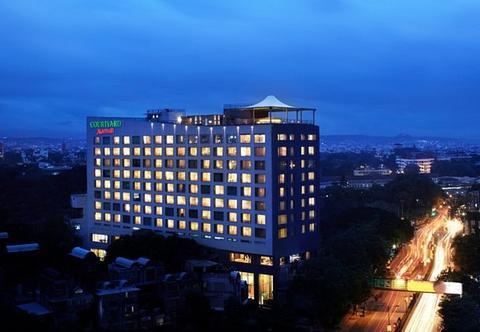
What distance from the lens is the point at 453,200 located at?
305ft

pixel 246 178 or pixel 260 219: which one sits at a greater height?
pixel 246 178

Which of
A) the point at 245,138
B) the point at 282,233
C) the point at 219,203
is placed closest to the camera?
the point at 282,233

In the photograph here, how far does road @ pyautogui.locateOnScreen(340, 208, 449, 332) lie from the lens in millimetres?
38125

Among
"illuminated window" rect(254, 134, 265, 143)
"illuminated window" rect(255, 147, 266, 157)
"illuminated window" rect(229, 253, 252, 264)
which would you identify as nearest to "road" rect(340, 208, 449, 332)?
"illuminated window" rect(229, 253, 252, 264)

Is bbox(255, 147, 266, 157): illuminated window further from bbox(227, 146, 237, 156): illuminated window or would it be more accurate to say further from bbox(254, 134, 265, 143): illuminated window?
bbox(227, 146, 237, 156): illuminated window

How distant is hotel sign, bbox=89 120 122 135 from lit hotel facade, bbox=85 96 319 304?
0.29 feet

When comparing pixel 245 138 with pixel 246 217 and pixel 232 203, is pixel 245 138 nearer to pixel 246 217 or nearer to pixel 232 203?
pixel 232 203

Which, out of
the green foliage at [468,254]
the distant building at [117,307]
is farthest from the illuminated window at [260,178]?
the green foliage at [468,254]

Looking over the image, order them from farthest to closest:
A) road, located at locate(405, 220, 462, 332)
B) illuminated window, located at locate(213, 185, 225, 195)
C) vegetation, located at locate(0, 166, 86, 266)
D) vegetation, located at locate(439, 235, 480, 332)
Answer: vegetation, located at locate(0, 166, 86, 266)
illuminated window, located at locate(213, 185, 225, 195)
road, located at locate(405, 220, 462, 332)
vegetation, located at locate(439, 235, 480, 332)

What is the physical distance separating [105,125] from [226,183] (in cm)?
1467

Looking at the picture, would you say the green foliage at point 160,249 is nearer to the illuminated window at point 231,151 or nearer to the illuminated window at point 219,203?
the illuminated window at point 219,203

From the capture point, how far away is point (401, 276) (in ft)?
164

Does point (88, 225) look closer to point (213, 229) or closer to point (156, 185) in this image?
point (156, 185)

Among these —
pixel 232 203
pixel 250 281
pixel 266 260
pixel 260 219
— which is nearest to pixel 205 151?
pixel 232 203
